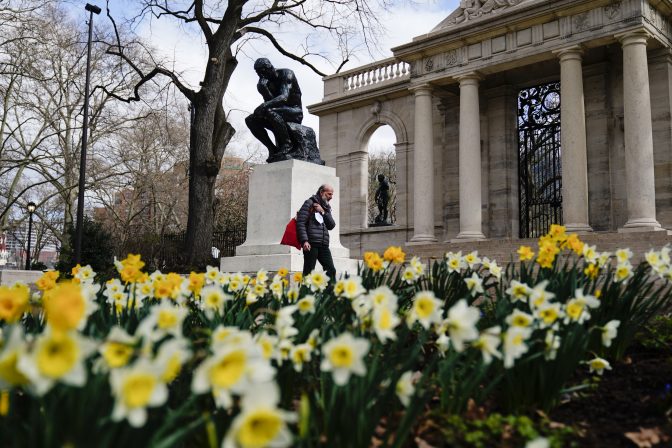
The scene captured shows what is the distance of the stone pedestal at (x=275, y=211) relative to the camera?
35.4 ft

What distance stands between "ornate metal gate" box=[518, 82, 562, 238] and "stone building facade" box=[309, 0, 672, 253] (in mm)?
103

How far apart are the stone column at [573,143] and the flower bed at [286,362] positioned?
13.1 m

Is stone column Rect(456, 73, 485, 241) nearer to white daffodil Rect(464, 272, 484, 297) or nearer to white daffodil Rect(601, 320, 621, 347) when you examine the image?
white daffodil Rect(464, 272, 484, 297)

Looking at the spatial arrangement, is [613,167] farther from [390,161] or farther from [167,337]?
[390,161]

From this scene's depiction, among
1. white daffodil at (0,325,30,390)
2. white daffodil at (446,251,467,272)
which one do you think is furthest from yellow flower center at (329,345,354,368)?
white daffodil at (446,251,467,272)

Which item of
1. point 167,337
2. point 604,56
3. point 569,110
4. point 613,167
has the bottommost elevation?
point 167,337

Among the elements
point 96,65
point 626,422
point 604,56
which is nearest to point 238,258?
point 626,422

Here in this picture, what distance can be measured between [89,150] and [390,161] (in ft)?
97.7

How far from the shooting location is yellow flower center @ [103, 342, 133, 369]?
1.57 meters

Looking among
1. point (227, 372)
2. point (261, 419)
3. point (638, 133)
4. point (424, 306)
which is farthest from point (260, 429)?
point (638, 133)

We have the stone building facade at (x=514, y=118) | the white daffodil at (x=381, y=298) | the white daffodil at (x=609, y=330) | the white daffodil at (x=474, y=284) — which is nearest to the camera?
the white daffodil at (x=381, y=298)

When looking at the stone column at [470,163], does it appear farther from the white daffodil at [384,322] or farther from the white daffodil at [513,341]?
the white daffodil at [384,322]

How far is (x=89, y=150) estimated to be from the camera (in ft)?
101

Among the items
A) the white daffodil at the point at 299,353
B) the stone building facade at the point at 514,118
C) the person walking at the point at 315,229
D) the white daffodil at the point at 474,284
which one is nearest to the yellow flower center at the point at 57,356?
the white daffodil at the point at 299,353
